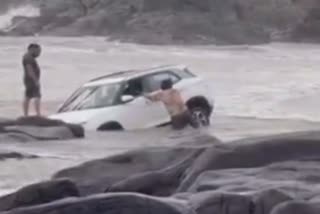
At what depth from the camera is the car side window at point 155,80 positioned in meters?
23.7

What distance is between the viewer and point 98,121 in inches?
883

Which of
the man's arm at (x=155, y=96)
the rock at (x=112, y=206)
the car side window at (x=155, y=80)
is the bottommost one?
the man's arm at (x=155, y=96)

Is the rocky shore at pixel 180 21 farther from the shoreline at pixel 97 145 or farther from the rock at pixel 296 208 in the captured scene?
the rock at pixel 296 208

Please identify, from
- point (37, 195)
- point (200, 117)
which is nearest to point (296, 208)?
point (37, 195)

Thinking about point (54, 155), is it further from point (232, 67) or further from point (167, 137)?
point (232, 67)

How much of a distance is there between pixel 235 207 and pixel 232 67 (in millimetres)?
42816

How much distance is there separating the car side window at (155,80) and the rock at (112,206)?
15.2 m

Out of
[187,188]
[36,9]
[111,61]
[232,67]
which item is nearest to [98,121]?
[187,188]

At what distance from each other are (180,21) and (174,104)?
48.0m

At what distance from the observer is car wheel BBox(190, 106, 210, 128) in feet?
76.1

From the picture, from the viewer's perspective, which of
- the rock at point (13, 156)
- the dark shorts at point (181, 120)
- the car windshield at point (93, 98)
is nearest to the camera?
the rock at point (13, 156)

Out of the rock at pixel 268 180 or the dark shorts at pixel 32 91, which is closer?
the rock at pixel 268 180

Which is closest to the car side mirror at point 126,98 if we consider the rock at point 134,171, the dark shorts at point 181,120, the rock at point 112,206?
the dark shorts at point 181,120

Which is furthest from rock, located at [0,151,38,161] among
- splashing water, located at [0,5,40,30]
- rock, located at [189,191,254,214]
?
splashing water, located at [0,5,40,30]
